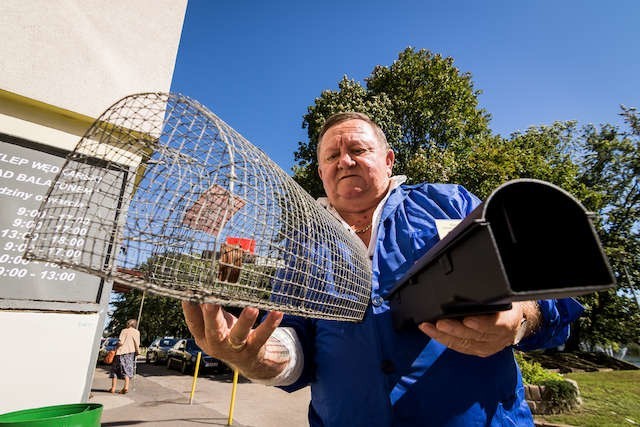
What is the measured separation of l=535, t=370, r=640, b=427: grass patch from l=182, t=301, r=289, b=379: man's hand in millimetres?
7182

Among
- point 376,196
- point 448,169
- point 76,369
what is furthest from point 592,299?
point 76,369

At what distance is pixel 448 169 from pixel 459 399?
10163 mm

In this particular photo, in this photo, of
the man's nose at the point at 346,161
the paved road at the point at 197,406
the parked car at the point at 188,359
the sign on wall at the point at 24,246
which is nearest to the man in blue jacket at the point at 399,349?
the man's nose at the point at 346,161

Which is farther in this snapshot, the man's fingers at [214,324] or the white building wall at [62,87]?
the white building wall at [62,87]

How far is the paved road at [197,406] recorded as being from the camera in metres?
6.74

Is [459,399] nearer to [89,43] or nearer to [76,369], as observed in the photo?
[76,369]

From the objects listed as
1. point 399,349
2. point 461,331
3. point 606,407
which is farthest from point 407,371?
point 606,407

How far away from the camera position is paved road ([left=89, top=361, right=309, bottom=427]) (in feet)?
22.1

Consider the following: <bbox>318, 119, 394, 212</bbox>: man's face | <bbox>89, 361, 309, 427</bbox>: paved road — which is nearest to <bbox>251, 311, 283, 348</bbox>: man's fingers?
<bbox>318, 119, 394, 212</bbox>: man's face

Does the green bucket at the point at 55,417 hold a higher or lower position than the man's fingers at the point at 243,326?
lower

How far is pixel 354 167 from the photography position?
76.9 inches

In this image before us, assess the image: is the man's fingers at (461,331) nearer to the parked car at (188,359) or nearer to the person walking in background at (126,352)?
the person walking in background at (126,352)

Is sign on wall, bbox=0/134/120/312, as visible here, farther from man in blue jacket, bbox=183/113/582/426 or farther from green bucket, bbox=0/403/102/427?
man in blue jacket, bbox=183/113/582/426

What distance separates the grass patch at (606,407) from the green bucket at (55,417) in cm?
736
